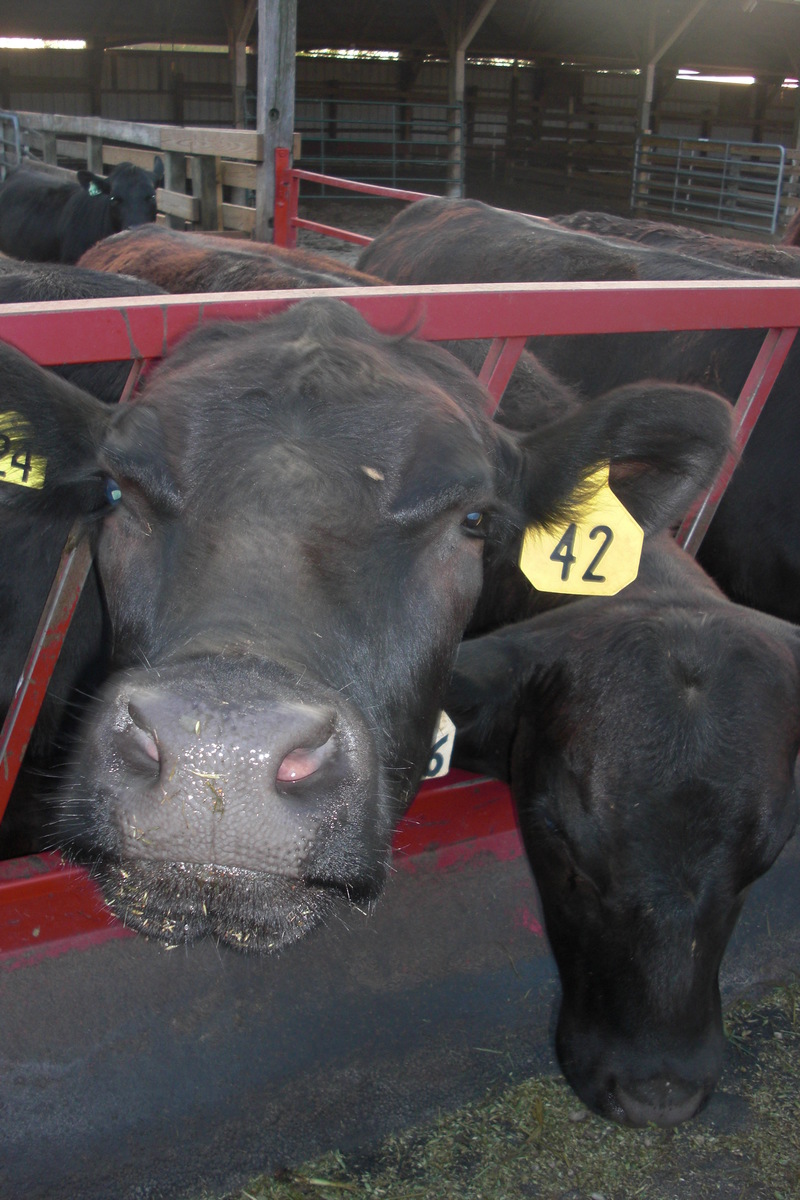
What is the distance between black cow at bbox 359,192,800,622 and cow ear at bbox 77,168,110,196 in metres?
8.34

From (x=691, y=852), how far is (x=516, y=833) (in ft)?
2.74

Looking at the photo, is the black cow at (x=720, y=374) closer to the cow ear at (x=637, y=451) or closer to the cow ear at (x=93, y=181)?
the cow ear at (x=637, y=451)

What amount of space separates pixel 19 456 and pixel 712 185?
21035mm

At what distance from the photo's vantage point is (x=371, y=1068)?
2.87 m

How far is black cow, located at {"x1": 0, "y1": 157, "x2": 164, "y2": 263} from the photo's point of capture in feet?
40.0

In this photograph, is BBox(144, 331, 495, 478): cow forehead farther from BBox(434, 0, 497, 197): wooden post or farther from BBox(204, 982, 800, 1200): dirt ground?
BBox(434, 0, 497, 197): wooden post

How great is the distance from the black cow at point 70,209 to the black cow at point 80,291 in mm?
9058

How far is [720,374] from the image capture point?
4.44 metres

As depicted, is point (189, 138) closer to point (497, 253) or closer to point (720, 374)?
point (497, 253)

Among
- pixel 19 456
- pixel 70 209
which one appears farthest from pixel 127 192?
pixel 19 456

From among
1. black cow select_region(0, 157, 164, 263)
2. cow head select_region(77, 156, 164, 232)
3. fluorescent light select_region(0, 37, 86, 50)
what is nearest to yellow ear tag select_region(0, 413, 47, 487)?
black cow select_region(0, 157, 164, 263)

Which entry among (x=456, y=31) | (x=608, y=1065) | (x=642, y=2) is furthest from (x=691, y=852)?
(x=642, y=2)

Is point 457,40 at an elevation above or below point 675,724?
above

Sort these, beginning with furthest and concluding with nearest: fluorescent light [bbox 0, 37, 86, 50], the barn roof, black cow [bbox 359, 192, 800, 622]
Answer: fluorescent light [bbox 0, 37, 86, 50]
the barn roof
black cow [bbox 359, 192, 800, 622]
